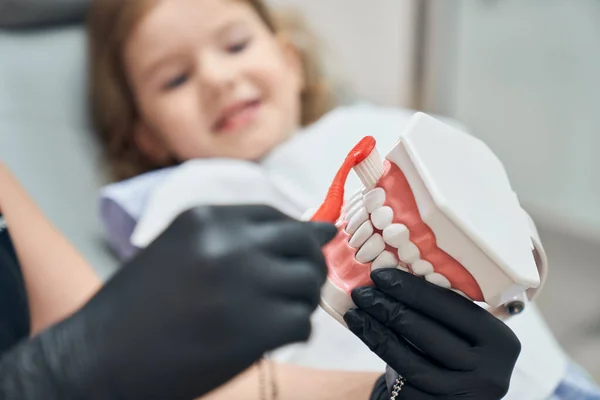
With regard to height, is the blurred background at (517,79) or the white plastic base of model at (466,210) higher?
the white plastic base of model at (466,210)

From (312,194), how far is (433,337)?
1.38ft

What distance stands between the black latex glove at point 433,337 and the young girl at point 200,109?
0.35 metres

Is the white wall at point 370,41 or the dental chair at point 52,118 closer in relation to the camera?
the dental chair at point 52,118

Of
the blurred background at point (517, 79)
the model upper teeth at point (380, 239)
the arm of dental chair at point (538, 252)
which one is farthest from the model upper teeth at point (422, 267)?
the blurred background at point (517, 79)

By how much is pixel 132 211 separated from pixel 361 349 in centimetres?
47

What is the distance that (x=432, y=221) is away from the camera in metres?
0.48

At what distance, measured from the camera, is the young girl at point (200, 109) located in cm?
101

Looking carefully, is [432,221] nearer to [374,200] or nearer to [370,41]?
[374,200]

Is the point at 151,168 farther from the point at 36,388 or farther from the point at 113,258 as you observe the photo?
the point at 36,388

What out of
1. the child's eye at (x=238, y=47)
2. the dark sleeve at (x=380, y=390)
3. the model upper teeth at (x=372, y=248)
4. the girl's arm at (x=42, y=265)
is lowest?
the dark sleeve at (x=380, y=390)

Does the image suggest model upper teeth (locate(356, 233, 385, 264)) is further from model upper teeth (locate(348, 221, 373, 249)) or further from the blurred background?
the blurred background

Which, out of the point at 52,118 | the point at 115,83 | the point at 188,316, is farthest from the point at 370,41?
the point at 188,316

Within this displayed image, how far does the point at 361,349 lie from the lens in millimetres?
785

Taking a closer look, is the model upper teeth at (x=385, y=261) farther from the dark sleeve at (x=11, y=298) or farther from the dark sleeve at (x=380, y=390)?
the dark sleeve at (x=11, y=298)
